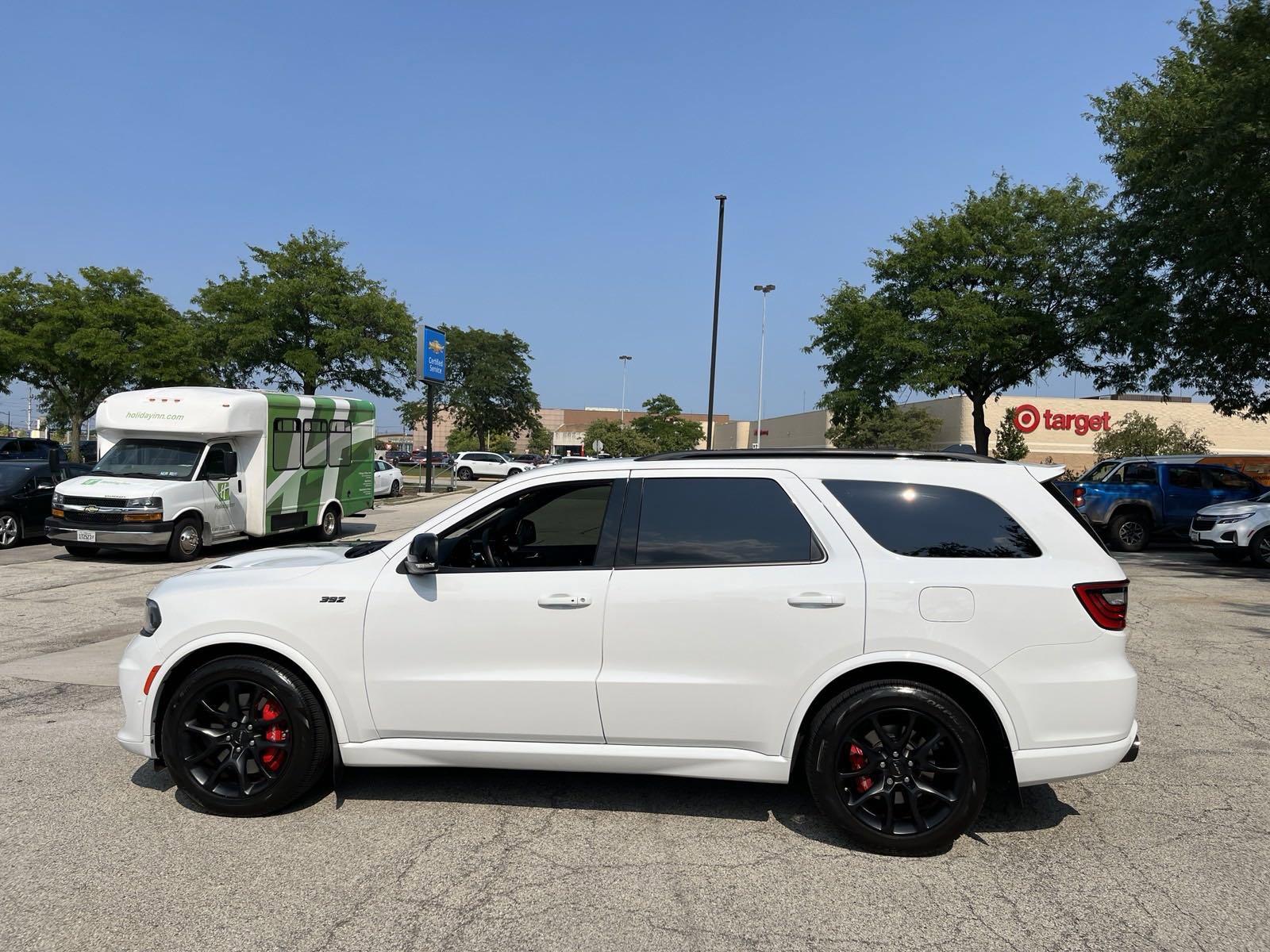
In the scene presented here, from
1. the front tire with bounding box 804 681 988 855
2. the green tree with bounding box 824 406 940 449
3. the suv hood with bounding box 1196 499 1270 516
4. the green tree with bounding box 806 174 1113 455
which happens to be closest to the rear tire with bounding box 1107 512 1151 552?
the suv hood with bounding box 1196 499 1270 516

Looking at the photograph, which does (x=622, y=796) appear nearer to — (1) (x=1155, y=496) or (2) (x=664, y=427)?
(1) (x=1155, y=496)

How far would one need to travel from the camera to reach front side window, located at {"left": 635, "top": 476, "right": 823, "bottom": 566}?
13.5 feet

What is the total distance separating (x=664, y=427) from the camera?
89.9 m

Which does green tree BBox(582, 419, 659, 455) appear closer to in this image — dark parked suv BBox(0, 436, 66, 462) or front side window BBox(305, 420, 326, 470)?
dark parked suv BBox(0, 436, 66, 462)

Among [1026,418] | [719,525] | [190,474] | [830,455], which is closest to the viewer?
[719,525]

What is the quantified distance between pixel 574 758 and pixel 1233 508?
15.2m

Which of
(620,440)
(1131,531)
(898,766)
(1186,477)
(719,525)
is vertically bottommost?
(898,766)

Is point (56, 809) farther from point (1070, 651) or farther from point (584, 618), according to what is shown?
point (1070, 651)

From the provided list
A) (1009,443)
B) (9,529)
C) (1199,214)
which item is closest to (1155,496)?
(1199,214)

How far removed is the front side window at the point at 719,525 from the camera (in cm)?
410

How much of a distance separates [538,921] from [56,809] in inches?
101

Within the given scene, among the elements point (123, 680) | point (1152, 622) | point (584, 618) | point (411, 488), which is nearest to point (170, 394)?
point (123, 680)

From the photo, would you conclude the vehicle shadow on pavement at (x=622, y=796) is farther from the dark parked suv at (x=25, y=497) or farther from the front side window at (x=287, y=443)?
the dark parked suv at (x=25, y=497)

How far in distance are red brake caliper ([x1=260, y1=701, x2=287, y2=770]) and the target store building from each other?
50.2 m
